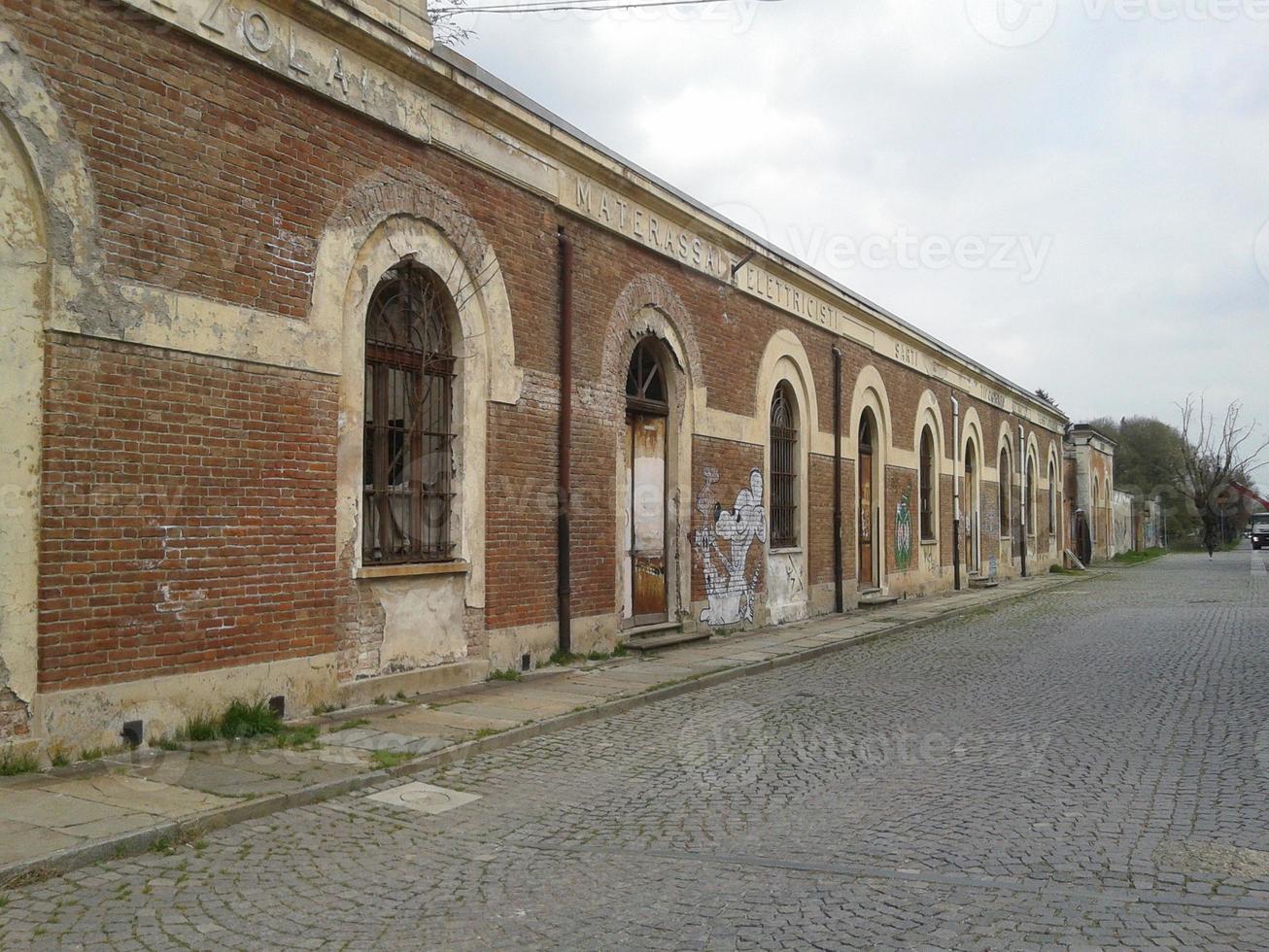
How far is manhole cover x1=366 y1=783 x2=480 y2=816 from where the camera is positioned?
6242 mm

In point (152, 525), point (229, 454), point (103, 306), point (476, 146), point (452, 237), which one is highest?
point (476, 146)

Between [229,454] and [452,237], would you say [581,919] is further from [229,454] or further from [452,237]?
[452,237]

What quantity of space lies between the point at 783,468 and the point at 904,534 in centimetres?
631

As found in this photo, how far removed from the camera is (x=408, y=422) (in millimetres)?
9531

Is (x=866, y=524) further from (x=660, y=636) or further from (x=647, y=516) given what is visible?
(x=660, y=636)

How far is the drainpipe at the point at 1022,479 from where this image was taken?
3428cm

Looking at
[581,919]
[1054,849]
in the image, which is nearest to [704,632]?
[1054,849]

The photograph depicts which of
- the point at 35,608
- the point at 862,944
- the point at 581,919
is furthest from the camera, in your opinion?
the point at 35,608

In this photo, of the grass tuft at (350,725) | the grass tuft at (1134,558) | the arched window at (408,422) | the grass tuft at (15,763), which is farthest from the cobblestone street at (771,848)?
the grass tuft at (1134,558)

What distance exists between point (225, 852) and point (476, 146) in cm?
714

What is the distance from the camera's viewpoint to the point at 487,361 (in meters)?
10.3

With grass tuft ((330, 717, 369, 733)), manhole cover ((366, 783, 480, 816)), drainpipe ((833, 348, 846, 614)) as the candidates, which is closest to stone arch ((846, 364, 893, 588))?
drainpipe ((833, 348, 846, 614))

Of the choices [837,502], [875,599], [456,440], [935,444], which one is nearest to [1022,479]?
[935,444]

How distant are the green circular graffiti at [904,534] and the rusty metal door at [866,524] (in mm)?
1307
